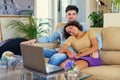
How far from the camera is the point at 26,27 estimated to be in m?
4.94

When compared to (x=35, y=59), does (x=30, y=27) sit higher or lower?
higher

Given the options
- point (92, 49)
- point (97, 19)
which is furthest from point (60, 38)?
point (97, 19)

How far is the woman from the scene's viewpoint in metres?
2.56

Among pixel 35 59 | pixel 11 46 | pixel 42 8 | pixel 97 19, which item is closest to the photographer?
pixel 35 59

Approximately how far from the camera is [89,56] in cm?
261

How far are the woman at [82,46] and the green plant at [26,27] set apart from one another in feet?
7.27

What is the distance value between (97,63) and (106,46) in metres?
0.30

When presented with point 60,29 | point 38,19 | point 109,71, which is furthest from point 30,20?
point 109,71

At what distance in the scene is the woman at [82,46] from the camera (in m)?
2.56

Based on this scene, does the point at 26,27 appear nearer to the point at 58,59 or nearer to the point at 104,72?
the point at 58,59

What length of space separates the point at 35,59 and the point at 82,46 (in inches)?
40.2

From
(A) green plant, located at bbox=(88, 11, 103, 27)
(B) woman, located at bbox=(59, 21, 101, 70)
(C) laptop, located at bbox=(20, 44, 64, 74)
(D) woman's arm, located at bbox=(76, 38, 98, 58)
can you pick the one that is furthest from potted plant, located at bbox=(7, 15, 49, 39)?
(C) laptop, located at bbox=(20, 44, 64, 74)

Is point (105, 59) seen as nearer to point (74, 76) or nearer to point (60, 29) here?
point (60, 29)

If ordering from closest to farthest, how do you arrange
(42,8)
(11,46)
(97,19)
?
(11,46) → (97,19) → (42,8)
